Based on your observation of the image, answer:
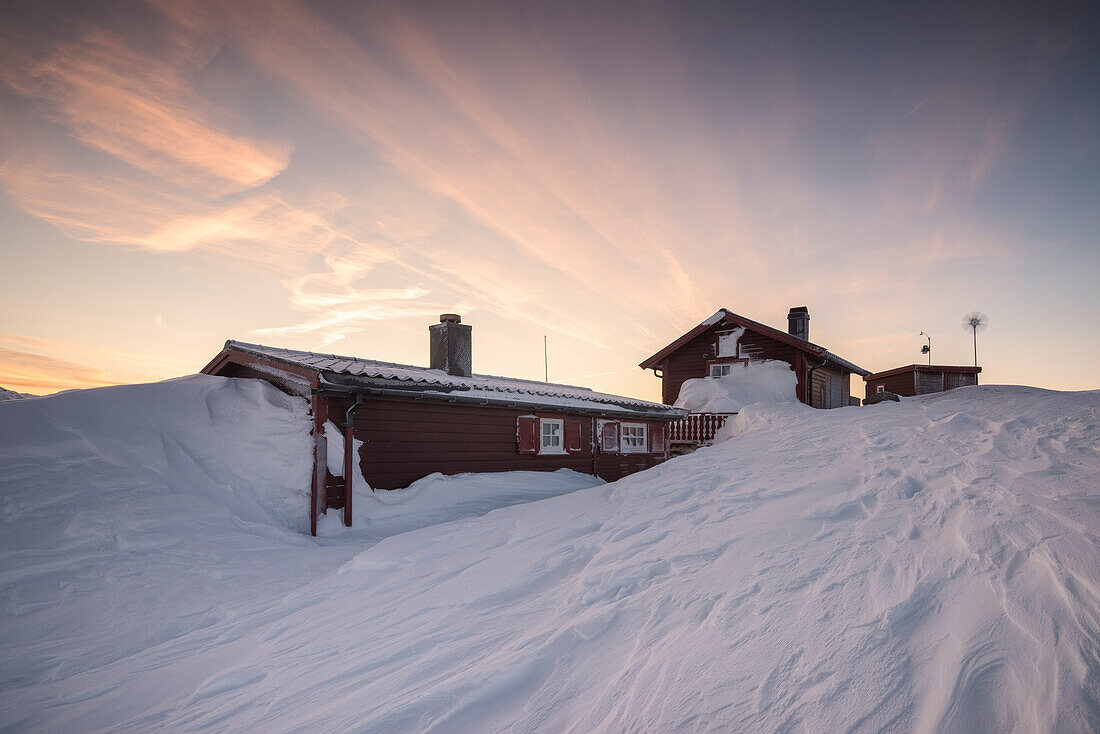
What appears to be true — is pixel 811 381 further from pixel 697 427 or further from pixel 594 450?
pixel 594 450

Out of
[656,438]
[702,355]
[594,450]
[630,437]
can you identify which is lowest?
[594,450]

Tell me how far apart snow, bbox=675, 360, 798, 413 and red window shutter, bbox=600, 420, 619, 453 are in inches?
213

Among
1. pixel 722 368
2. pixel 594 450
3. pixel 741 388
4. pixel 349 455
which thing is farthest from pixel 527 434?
pixel 722 368

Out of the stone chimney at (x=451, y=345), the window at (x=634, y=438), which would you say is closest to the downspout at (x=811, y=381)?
the window at (x=634, y=438)

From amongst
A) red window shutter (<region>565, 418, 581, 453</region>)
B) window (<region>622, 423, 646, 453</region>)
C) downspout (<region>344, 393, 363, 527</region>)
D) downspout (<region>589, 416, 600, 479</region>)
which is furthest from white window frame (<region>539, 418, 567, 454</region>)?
downspout (<region>344, 393, 363, 527</region>)

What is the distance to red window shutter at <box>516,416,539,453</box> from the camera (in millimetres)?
12141

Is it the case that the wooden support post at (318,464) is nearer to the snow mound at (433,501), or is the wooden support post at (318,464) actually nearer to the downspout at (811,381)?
the snow mound at (433,501)

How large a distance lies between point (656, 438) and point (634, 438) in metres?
1.35

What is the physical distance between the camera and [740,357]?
2083cm

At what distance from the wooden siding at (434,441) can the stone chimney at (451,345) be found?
205cm

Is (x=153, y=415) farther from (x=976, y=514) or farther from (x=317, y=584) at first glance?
(x=976, y=514)

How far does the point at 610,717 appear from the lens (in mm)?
2623

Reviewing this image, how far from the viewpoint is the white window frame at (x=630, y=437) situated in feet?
50.2

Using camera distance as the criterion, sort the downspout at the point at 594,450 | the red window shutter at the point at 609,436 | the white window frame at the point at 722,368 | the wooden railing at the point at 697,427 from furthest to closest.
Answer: the white window frame at the point at 722,368, the wooden railing at the point at 697,427, the red window shutter at the point at 609,436, the downspout at the point at 594,450
